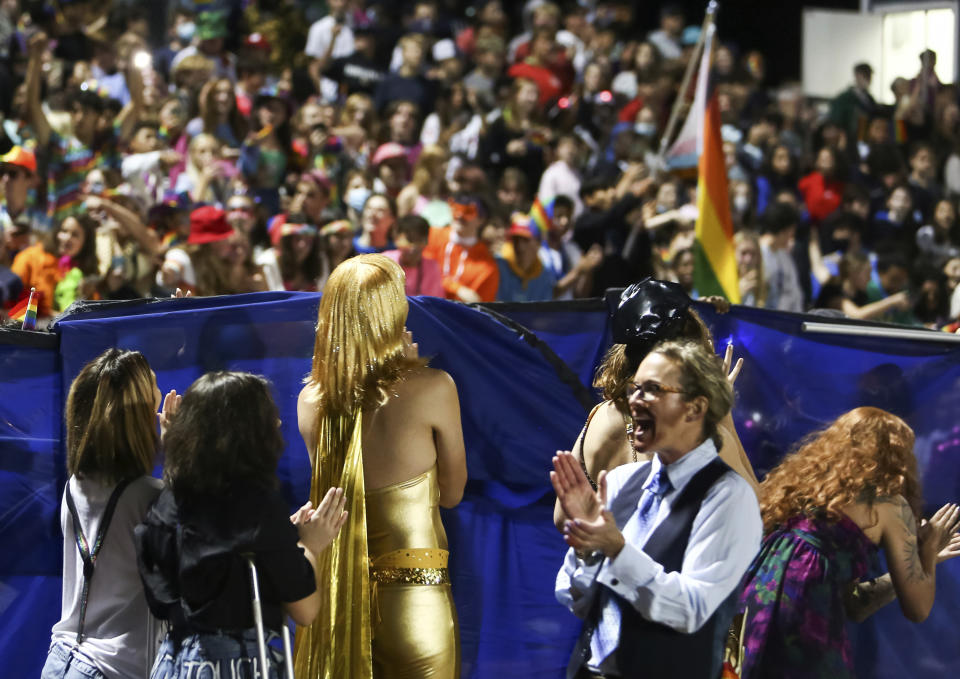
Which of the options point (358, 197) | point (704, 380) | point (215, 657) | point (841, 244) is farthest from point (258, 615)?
point (841, 244)

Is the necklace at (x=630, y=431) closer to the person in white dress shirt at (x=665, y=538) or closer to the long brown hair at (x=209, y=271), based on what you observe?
the person in white dress shirt at (x=665, y=538)

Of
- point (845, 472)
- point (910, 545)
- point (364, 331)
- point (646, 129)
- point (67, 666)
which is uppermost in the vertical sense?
point (646, 129)

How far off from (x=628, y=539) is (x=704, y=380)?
17.7 inches

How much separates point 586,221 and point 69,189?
12.5 feet

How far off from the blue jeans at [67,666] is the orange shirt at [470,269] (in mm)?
5083

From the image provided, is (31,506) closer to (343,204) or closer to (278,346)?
(278,346)

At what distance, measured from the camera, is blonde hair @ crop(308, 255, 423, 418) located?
4.16 metres

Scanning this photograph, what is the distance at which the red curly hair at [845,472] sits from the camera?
4.48 metres

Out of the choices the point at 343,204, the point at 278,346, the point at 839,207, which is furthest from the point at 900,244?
the point at 278,346

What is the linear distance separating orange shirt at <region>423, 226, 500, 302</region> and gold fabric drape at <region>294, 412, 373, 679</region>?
465cm

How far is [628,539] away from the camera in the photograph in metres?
3.46

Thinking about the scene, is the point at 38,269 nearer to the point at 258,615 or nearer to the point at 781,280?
the point at 258,615

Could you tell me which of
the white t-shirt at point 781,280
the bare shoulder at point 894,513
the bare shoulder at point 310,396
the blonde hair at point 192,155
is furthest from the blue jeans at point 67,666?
the white t-shirt at point 781,280

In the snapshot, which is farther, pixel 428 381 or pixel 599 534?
pixel 428 381
